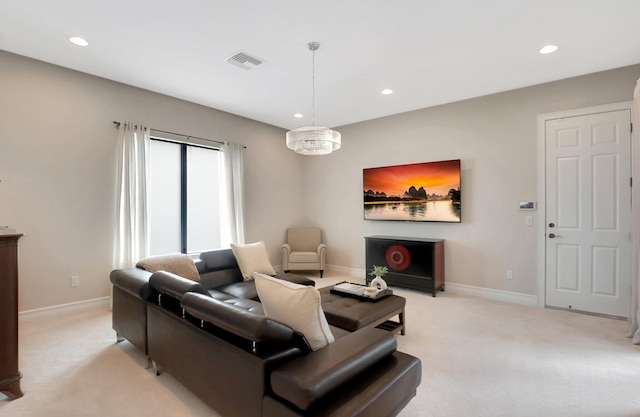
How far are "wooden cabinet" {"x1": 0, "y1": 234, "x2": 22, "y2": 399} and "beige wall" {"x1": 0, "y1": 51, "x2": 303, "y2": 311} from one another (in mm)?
1805

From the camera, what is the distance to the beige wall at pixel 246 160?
342 cm

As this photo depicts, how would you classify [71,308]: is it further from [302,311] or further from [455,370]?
[455,370]

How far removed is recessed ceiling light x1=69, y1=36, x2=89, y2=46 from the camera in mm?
2953

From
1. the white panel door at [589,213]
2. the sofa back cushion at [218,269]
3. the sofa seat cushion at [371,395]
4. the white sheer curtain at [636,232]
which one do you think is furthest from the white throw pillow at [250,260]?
the white sheer curtain at [636,232]

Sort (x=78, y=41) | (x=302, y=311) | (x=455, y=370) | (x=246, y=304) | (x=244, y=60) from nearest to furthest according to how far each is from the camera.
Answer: (x=302, y=311), (x=455, y=370), (x=246, y=304), (x=78, y=41), (x=244, y=60)

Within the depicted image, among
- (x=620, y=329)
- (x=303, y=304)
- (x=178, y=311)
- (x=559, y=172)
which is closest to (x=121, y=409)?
(x=178, y=311)

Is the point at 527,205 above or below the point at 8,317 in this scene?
above

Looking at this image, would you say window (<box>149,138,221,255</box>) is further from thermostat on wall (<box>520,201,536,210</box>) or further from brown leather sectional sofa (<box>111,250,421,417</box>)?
thermostat on wall (<box>520,201,536,210</box>)

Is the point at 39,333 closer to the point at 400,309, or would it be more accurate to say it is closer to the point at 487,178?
the point at 400,309

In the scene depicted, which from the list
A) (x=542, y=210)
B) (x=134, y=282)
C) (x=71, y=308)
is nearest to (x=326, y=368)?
(x=134, y=282)

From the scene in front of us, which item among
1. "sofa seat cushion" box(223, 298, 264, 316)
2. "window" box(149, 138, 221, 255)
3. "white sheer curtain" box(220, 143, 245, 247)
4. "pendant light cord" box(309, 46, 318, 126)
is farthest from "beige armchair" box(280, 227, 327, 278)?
"sofa seat cushion" box(223, 298, 264, 316)

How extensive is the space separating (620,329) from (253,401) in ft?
13.0

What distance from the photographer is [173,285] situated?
2135 millimetres

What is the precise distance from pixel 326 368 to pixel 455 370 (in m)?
1.64
